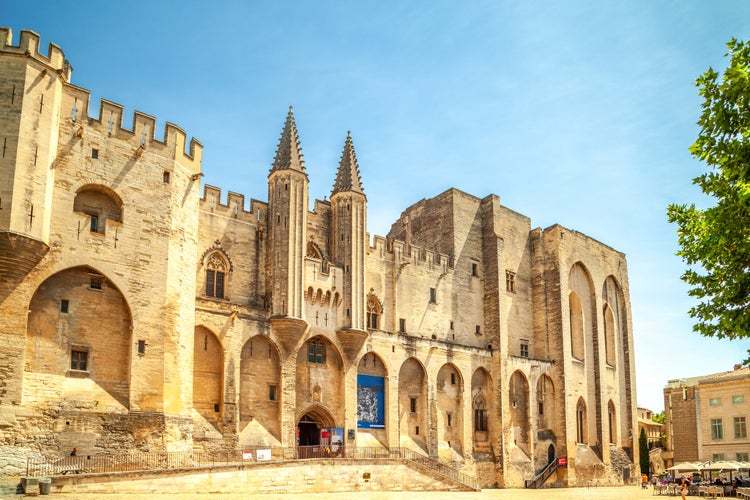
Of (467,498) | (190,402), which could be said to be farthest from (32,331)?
(467,498)

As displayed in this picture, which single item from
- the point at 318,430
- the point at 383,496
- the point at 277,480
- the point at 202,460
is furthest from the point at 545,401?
the point at 202,460

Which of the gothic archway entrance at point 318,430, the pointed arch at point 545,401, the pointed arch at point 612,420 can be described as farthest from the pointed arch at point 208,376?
the pointed arch at point 612,420

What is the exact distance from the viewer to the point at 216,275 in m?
33.1

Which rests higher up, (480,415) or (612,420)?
(480,415)

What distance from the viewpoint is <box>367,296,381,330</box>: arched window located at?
1538 inches

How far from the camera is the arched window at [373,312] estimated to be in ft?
128

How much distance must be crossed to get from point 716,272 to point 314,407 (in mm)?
22803

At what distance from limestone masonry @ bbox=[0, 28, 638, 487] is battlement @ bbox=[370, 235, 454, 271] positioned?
0.13 metres

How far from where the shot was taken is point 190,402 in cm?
2848

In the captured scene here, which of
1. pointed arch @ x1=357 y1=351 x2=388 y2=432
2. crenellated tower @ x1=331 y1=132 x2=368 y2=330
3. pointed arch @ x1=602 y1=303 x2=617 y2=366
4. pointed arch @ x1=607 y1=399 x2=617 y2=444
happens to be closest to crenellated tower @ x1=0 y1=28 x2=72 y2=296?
crenellated tower @ x1=331 y1=132 x2=368 y2=330

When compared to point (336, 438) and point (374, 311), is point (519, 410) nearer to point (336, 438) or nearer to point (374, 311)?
point (374, 311)

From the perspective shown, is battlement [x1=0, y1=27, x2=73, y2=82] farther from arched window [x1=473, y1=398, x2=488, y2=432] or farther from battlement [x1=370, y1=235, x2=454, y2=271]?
arched window [x1=473, y1=398, x2=488, y2=432]

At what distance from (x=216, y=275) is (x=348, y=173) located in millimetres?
9289

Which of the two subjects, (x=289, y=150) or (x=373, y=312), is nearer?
(x=289, y=150)
